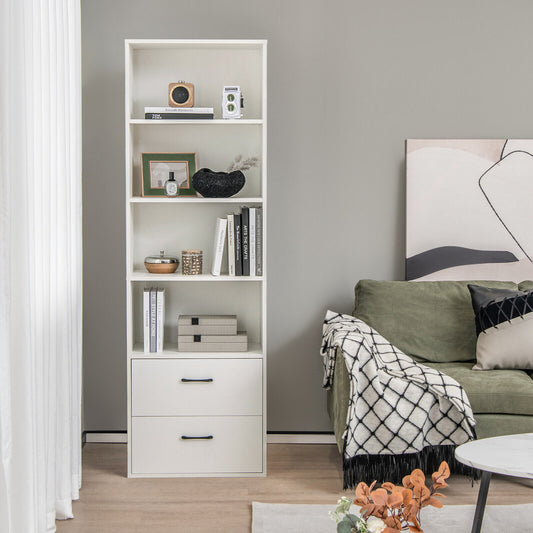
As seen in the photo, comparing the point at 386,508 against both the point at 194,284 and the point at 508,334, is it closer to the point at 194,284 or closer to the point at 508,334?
the point at 508,334

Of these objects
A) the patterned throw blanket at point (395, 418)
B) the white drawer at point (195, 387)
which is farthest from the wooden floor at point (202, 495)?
the white drawer at point (195, 387)

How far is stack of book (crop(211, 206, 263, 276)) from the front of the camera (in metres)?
2.99

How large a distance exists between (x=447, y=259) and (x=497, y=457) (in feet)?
5.10

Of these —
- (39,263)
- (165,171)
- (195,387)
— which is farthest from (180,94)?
(195,387)

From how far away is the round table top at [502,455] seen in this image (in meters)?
1.93

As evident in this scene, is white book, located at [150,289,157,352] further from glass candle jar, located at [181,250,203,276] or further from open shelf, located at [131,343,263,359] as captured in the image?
glass candle jar, located at [181,250,203,276]

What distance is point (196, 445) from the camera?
2979 millimetres

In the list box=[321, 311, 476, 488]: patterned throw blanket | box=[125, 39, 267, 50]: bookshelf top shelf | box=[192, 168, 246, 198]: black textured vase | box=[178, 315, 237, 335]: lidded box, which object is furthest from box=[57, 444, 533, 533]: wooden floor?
box=[125, 39, 267, 50]: bookshelf top shelf

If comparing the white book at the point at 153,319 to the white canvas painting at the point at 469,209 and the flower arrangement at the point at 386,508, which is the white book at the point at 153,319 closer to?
the white canvas painting at the point at 469,209

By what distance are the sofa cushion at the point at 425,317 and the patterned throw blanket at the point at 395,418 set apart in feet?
1.52

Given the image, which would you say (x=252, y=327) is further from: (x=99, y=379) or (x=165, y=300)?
(x=99, y=379)

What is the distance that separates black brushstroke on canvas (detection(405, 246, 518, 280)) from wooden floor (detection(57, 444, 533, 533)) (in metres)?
1.08

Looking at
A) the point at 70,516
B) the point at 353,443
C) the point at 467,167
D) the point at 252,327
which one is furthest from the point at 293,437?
the point at 467,167

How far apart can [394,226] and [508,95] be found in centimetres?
92
